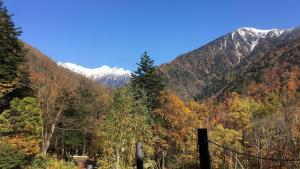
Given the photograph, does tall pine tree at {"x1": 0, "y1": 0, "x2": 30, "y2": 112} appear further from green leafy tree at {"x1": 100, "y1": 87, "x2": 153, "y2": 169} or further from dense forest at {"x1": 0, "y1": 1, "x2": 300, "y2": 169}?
green leafy tree at {"x1": 100, "y1": 87, "x2": 153, "y2": 169}

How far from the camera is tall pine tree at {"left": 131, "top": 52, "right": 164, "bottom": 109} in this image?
4269 cm

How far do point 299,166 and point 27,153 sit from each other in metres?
22.9

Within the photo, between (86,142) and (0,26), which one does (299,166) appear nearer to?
(0,26)

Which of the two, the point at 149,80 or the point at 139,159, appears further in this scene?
the point at 149,80

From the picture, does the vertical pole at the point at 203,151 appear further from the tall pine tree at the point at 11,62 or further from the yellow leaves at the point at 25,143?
the tall pine tree at the point at 11,62

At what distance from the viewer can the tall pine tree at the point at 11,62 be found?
3500cm

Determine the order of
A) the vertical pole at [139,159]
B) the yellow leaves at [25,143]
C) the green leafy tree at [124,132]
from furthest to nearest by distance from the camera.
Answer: the yellow leaves at [25,143] → the green leafy tree at [124,132] → the vertical pole at [139,159]

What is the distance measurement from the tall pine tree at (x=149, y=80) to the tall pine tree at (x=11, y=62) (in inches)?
477

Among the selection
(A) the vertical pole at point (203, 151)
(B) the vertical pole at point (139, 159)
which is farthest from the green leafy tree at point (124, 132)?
(A) the vertical pole at point (203, 151)

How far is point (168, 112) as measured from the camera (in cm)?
4122

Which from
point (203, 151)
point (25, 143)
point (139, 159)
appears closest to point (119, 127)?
point (25, 143)

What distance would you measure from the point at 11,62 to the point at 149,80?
50.6ft

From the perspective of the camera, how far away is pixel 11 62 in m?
36.2

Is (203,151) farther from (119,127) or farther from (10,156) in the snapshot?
(10,156)
